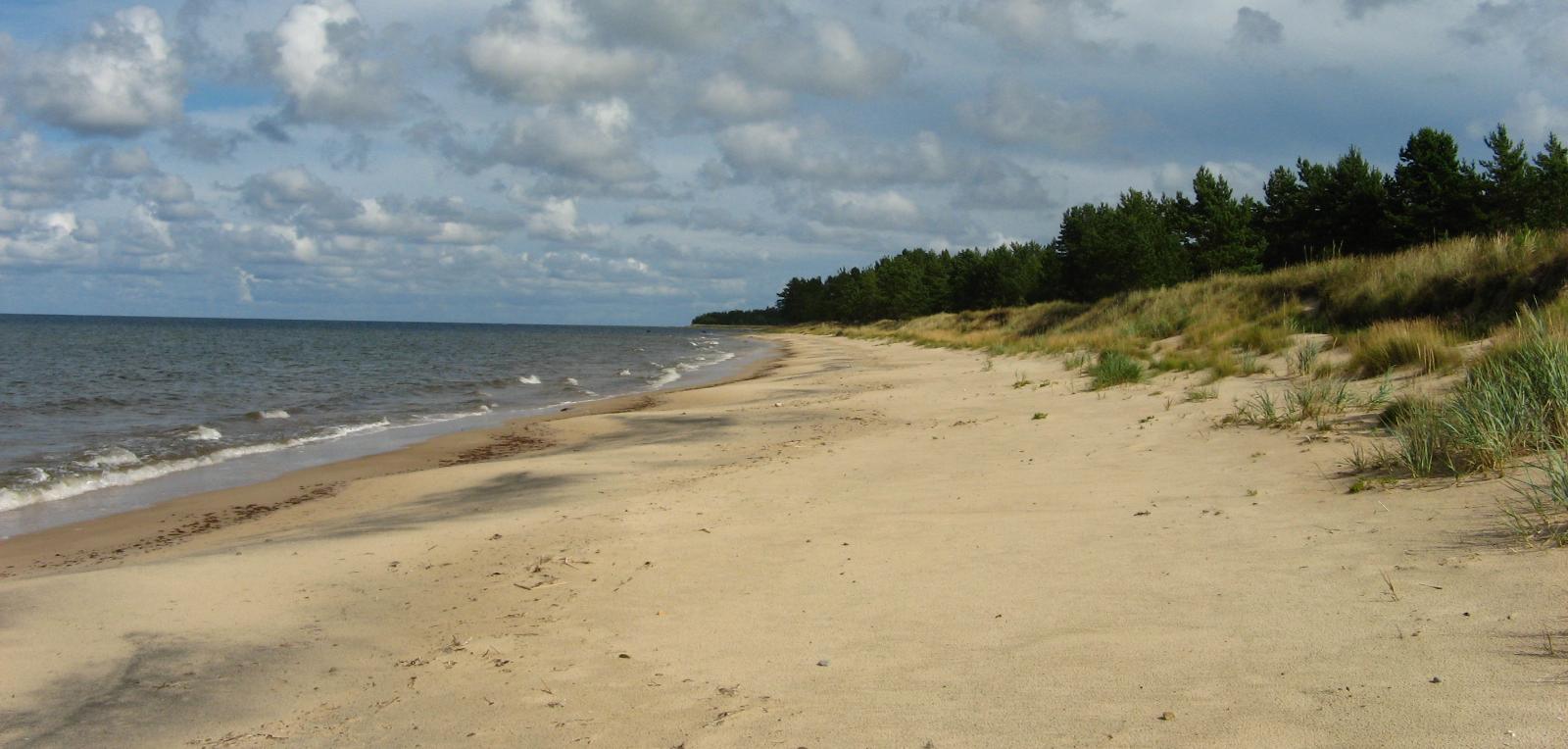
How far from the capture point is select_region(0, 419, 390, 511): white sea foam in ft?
38.6

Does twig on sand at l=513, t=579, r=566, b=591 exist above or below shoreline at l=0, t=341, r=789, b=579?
above

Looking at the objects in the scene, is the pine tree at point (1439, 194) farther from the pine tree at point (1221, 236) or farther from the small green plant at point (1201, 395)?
the small green plant at point (1201, 395)

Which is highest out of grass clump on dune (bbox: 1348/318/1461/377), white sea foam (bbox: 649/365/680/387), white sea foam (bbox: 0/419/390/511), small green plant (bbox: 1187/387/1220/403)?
grass clump on dune (bbox: 1348/318/1461/377)

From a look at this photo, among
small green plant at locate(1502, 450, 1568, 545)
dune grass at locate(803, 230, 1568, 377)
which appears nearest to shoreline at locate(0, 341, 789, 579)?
small green plant at locate(1502, 450, 1568, 545)

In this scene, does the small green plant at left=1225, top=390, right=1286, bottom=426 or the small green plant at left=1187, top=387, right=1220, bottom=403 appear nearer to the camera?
the small green plant at left=1225, top=390, right=1286, bottom=426

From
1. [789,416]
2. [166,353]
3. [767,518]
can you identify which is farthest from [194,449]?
[166,353]

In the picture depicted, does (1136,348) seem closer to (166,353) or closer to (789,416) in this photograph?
(789,416)

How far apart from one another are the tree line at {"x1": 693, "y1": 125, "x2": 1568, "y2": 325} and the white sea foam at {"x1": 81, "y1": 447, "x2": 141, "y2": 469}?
28.0m

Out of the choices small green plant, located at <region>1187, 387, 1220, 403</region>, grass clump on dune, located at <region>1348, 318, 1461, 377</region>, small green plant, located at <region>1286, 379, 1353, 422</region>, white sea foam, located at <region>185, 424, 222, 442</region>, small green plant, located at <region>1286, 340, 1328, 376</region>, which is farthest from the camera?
white sea foam, located at <region>185, 424, 222, 442</region>

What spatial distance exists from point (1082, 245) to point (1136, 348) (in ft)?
102

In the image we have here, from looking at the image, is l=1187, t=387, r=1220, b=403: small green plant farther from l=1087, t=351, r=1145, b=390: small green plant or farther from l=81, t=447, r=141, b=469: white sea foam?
l=81, t=447, r=141, b=469: white sea foam

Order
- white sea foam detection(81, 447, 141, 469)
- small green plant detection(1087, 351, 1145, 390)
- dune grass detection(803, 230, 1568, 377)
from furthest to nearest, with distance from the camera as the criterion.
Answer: small green plant detection(1087, 351, 1145, 390) → white sea foam detection(81, 447, 141, 469) → dune grass detection(803, 230, 1568, 377)

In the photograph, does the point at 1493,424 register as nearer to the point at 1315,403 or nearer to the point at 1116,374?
the point at 1315,403

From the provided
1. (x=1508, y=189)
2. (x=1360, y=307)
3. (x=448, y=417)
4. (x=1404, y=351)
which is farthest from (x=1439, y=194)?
(x=448, y=417)
